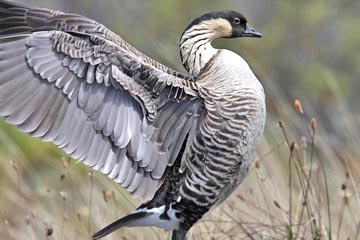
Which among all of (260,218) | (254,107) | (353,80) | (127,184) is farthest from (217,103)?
(353,80)

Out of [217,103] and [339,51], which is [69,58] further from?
[339,51]

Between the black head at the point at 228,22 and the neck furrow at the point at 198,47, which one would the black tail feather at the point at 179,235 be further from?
the black head at the point at 228,22

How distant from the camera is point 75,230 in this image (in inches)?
282

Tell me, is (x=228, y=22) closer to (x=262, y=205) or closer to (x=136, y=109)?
(x=136, y=109)

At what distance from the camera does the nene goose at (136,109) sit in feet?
19.7

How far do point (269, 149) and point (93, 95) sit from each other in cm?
221

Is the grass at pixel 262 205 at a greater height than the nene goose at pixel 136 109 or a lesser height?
lesser

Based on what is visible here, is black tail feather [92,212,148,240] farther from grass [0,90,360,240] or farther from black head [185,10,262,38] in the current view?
black head [185,10,262,38]

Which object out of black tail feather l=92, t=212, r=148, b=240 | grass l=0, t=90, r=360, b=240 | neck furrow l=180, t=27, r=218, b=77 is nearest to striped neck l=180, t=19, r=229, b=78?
neck furrow l=180, t=27, r=218, b=77

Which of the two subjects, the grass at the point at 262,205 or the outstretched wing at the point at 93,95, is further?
the grass at the point at 262,205

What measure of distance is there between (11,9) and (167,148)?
1.19 m

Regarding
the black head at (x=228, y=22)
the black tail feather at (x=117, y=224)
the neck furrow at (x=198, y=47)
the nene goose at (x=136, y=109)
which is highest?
the black head at (x=228, y=22)

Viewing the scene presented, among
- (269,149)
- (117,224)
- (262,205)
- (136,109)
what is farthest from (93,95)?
(269,149)

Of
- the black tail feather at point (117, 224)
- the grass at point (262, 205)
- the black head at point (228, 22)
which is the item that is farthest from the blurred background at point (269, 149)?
the black head at point (228, 22)
